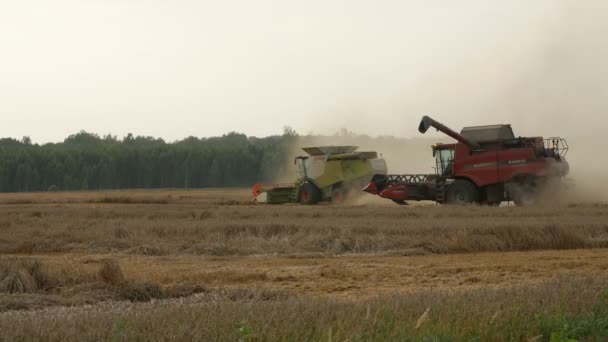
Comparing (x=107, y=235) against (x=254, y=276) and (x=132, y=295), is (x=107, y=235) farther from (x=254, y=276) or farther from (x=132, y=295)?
(x=132, y=295)

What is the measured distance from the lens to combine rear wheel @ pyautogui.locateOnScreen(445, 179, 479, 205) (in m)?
31.6

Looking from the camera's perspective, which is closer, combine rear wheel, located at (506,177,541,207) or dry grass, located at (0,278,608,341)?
dry grass, located at (0,278,608,341)

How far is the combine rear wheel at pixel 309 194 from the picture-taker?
38.3 m

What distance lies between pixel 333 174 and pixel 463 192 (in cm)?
816

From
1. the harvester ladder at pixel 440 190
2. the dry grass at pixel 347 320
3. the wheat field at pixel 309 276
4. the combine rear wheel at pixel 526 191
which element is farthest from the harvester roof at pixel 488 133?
the dry grass at pixel 347 320

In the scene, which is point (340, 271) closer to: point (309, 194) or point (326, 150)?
point (309, 194)

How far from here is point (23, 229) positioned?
21.5 metres

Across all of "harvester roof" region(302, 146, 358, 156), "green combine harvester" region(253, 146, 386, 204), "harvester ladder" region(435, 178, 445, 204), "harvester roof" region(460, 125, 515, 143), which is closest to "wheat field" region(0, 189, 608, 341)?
"harvester ladder" region(435, 178, 445, 204)

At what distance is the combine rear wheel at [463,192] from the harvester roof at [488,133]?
5.72 feet

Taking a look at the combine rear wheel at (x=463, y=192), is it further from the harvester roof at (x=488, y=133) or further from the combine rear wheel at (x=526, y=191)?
the harvester roof at (x=488, y=133)

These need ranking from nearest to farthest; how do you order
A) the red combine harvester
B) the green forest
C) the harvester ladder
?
the red combine harvester → the harvester ladder → the green forest

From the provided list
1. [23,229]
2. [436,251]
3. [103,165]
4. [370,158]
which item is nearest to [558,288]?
[436,251]

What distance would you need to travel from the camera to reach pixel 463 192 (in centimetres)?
3166

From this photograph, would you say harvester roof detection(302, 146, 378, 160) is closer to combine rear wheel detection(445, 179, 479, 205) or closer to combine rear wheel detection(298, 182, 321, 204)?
combine rear wheel detection(298, 182, 321, 204)
